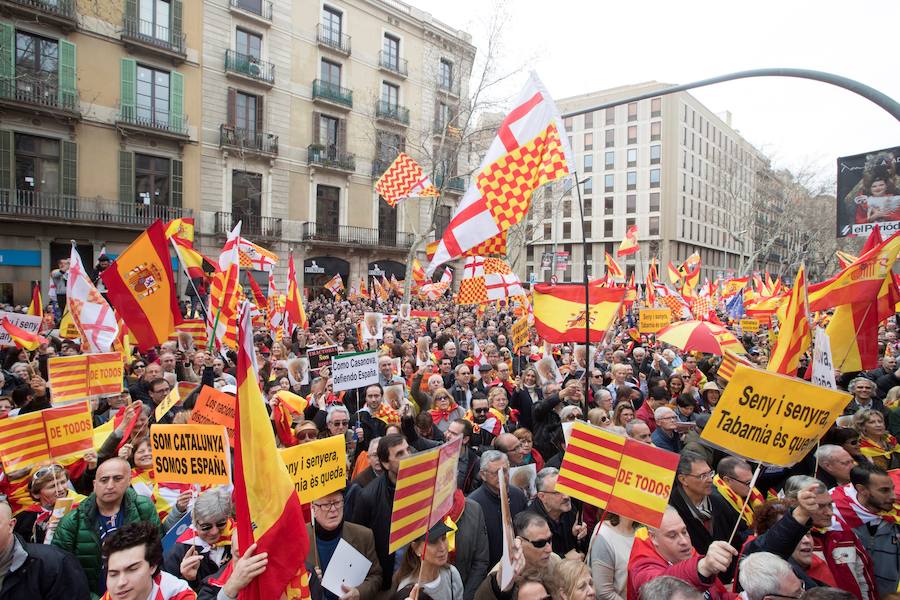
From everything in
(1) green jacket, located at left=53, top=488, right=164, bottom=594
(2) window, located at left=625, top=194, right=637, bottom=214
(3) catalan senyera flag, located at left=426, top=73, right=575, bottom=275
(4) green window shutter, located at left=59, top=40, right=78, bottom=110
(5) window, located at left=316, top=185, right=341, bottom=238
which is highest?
(2) window, located at left=625, top=194, right=637, bottom=214

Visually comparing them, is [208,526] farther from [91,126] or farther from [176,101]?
[176,101]

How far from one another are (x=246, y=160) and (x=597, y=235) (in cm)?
4656

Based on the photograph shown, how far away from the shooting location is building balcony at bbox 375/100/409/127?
110 feet

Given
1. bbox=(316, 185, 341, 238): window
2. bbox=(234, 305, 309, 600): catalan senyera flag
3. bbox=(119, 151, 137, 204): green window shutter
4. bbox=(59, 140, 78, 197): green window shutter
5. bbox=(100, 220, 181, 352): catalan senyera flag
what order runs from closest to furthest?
bbox=(234, 305, 309, 600): catalan senyera flag → bbox=(100, 220, 181, 352): catalan senyera flag → bbox=(59, 140, 78, 197): green window shutter → bbox=(119, 151, 137, 204): green window shutter → bbox=(316, 185, 341, 238): window

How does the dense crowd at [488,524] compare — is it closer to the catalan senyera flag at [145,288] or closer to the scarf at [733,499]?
the scarf at [733,499]

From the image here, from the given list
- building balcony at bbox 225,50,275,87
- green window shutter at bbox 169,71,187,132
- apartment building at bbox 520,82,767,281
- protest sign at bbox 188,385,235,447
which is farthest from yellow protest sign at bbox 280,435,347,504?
apartment building at bbox 520,82,767,281

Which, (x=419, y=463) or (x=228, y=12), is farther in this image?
(x=228, y=12)

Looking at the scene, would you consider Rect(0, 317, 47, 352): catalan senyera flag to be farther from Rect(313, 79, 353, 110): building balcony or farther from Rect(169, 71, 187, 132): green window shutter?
Rect(313, 79, 353, 110): building balcony

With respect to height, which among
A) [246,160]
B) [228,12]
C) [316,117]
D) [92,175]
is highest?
[228,12]

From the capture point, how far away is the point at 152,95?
81.8 feet

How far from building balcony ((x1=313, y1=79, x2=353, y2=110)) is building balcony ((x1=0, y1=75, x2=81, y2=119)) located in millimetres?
11712

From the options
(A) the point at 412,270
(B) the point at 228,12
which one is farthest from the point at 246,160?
(A) the point at 412,270

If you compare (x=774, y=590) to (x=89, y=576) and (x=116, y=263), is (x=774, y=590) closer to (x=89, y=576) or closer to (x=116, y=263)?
(x=89, y=576)

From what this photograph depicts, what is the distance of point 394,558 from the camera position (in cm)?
384
